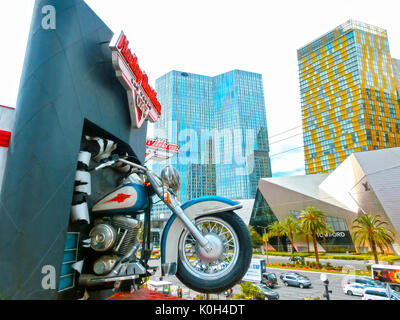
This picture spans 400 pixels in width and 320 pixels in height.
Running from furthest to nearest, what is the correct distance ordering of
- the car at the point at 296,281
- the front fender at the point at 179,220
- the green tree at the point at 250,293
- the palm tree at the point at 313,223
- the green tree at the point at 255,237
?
the green tree at the point at 255,237, the palm tree at the point at 313,223, the car at the point at 296,281, the green tree at the point at 250,293, the front fender at the point at 179,220

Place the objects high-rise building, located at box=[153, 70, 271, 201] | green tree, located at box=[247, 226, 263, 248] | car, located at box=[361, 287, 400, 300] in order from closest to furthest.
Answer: car, located at box=[361, 287, 400, 300] < green tree, located at box=[247, 226, 263, 248] < high-rise building, located at box=[153, 70, 271, 201]

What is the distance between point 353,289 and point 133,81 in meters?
20.9

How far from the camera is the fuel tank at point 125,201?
4.14 meters

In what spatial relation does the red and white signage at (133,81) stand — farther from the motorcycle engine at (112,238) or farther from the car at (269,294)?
the car at (269,294)

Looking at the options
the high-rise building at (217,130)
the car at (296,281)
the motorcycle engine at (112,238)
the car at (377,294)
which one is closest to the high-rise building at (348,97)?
the high-rise building at (217,130)

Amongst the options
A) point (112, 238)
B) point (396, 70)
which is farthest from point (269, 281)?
point (396, 70)

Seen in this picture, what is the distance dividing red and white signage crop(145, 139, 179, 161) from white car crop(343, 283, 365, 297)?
20.2 m

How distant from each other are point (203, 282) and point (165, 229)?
104 centimetres

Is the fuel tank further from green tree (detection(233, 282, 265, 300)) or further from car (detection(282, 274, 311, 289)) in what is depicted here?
car (detection(282, 274, 311, 289))

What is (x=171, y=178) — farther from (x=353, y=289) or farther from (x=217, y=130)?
(x=217, y=130)

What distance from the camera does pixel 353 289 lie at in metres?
17.0

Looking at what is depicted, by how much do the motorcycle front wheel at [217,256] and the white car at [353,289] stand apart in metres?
18.8

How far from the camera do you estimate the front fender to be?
375 cm

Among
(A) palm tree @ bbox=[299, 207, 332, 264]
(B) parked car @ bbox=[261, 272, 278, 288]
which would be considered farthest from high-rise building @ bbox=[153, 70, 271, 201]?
(B) parked car @ bbox=[261, 272, 278, 288]
